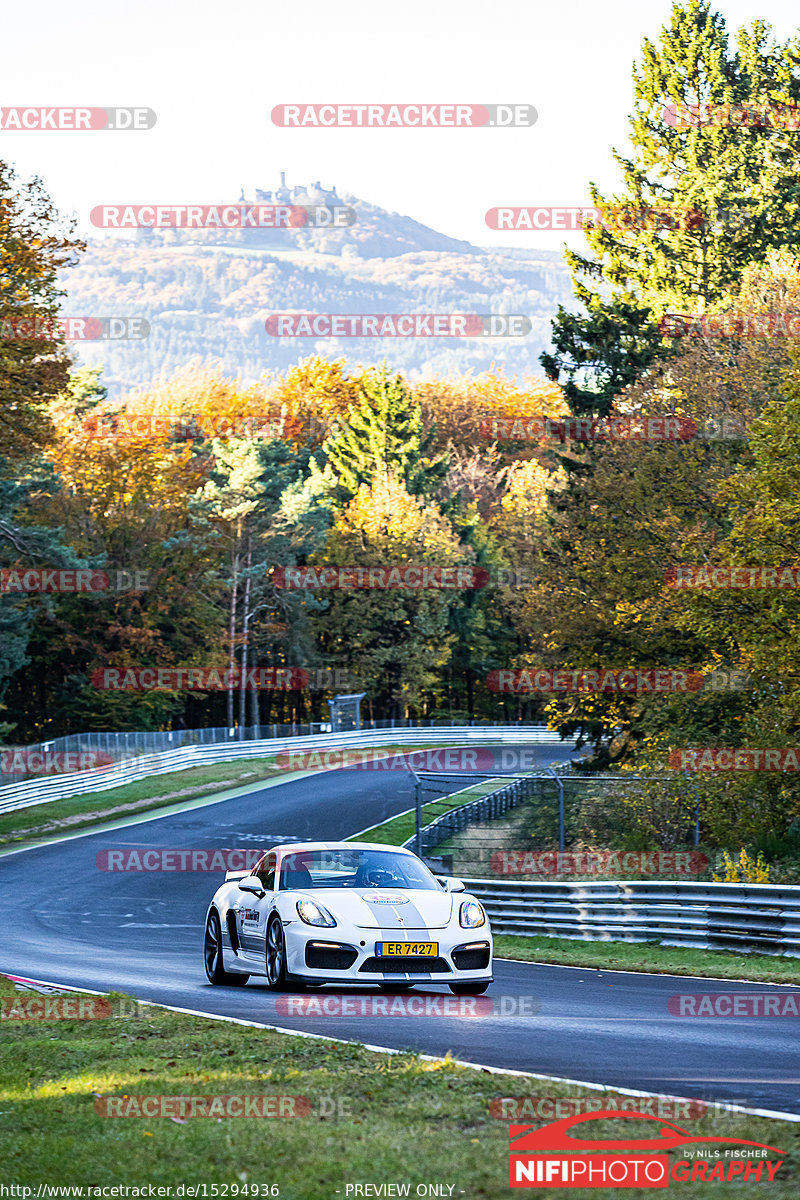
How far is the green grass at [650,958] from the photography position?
50.4 feet

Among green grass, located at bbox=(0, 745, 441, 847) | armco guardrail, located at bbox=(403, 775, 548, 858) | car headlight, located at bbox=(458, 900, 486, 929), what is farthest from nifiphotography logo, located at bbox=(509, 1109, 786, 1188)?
green grass, located at bbox=(0, 745, 441, 847)

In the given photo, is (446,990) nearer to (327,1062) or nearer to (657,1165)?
(327,1062)

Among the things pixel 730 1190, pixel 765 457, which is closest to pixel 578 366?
pixel 765 457

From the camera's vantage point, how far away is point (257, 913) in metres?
13.3

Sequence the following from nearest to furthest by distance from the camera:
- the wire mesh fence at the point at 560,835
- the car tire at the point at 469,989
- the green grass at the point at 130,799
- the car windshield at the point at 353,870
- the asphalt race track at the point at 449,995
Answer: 1. the asphalt race track at the point at 449,995
2. the car tire at the point at 469,989
3. the car windshield at the point at 353,870
4. the wire mesh fence at the point at 560,835
5. the green grass at the point at 130,799

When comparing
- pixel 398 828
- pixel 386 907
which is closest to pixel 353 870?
pixel 386 907

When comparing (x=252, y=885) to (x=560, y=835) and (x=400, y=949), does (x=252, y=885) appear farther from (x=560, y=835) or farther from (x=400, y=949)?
(x=560, y=835)

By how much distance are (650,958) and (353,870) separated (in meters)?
6.06

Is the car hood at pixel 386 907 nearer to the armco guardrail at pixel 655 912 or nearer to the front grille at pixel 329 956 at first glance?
the front grille at pixel 329 956

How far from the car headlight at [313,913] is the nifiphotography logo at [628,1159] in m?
6.00

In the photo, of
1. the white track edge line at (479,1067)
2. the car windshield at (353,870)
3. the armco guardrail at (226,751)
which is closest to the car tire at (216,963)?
the car windshield at (353,870)

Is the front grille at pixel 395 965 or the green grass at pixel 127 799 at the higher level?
the front grille at pixel 395 965

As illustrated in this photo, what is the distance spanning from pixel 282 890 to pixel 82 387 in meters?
75.7

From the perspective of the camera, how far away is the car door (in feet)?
43.2
